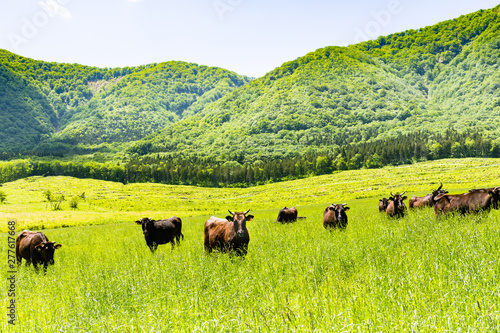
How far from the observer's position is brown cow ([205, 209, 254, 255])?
1045 centimetres

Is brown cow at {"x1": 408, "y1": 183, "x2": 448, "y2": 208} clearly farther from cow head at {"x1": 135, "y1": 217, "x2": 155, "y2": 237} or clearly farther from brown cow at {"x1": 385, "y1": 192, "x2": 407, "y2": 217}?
cow head at {"x1": 135, "y1": 217, "x2": 155, "y2": 237}

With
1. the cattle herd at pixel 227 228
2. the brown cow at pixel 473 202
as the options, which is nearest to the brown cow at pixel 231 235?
the cattle herd at pixel 227 228

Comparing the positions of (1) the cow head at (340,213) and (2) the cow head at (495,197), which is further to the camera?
(1) the cow head at (340,213)

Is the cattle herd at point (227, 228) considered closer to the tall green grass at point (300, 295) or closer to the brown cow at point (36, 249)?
the brown cow at point (36, 249)

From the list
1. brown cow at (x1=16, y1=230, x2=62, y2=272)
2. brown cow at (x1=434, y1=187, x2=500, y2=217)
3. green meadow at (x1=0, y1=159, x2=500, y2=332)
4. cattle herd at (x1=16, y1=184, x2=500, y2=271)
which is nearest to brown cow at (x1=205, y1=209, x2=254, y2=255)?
cattle herd at (x1=16, y1=184, x2=500, y2=271)

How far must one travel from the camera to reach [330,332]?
3.68 m

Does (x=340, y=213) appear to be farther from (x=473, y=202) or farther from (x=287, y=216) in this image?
(x=287, y=216)

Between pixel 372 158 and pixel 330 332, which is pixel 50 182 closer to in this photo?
pixel 372 158

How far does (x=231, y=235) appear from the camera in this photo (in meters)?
10.8

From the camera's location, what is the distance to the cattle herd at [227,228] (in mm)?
10789

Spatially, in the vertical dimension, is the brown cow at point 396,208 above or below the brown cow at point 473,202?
below

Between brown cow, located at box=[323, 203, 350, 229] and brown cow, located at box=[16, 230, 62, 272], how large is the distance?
46.2 feet

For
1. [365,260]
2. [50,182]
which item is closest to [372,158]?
[365,260]

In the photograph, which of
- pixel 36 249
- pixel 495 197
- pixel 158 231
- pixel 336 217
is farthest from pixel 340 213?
pixel 36 249
